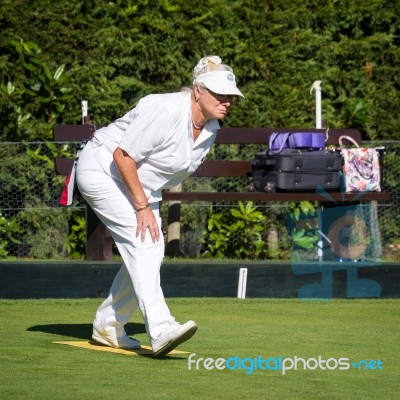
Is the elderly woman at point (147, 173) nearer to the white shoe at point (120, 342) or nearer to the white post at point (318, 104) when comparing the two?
the white shoe at point (120, 342)

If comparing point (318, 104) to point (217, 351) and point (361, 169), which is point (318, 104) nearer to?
point (361, 169)

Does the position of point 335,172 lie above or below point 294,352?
above

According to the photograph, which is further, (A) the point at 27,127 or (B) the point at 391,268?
(A) the point at 27,127

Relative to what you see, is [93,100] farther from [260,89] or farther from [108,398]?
[108,398]

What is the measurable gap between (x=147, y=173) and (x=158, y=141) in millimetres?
198

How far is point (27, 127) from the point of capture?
9.58 meters

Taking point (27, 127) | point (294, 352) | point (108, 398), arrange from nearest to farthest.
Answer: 1. point (108, 398)
2. point (294, 352)
3. point (27, 127)

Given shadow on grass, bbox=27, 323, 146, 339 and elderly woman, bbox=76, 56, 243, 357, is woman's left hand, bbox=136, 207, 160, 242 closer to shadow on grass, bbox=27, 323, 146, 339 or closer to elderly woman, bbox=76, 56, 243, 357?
elderly woman, bbox=76, 56, 243, 357

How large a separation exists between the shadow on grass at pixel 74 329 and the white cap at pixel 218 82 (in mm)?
1449

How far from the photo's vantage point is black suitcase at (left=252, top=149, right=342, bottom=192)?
344 inches

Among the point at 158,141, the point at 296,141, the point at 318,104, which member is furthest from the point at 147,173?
the point at 318,104

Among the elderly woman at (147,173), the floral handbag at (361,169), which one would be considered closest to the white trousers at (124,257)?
the elderly woman at (147,173)

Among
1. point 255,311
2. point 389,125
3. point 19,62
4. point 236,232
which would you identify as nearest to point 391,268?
point 255,311

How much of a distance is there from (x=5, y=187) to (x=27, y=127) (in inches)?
34.6
